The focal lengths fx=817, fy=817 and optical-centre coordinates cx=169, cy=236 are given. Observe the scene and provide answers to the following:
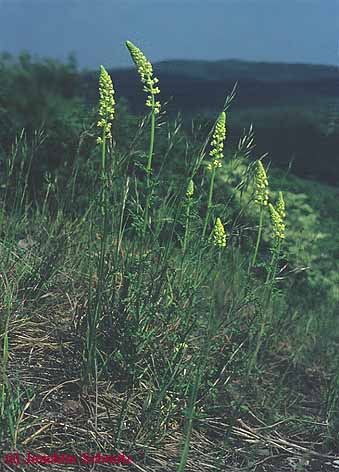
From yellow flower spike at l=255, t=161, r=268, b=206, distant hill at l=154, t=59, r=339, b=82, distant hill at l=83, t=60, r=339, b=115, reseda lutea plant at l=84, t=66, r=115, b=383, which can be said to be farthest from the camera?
distant hill at l=154, t=59, r=339, b=82

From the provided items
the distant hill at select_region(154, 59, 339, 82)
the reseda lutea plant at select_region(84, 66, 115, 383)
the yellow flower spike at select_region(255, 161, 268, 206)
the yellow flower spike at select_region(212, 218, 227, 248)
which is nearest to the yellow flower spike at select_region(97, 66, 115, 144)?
the reseda lutea plant at select_region(84, 66, 115, 383)

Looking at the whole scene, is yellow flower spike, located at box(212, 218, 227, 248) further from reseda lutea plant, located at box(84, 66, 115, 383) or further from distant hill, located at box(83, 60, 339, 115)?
distant hill, located at box(83, 60, 339, 115)

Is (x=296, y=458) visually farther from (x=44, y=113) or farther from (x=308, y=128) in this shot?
(x=308, y=128)

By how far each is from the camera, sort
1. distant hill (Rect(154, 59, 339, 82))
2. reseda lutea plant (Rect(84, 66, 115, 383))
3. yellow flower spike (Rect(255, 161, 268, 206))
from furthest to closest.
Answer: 1. distant hill (Rect(154, 59, 339, 82))
2. yellow flower spike (Rect(255, 161, 268, 206))
3. reseda lutea plant (Rect(84, 66, 115, 383))

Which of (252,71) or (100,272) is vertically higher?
(252,71)

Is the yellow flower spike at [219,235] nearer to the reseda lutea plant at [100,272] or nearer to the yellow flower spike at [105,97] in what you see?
the reseda lutea plant at [100,272]

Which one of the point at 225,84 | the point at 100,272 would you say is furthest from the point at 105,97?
the point at 225,84

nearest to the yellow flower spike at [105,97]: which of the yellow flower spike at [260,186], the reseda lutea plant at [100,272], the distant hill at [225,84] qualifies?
the reseda lutea plant at [100,272]

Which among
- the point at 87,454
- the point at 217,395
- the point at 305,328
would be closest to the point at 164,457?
the point at 87,454

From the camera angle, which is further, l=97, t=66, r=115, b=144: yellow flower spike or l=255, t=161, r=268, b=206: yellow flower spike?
l=255, t=161, r=268, b=206: yellow flower spike

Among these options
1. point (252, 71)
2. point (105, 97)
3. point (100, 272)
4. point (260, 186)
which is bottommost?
→ point (100, 272)

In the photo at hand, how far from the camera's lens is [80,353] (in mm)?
2994

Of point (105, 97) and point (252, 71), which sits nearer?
point (105, 97)

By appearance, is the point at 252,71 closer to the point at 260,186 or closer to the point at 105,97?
the point at 260,186
